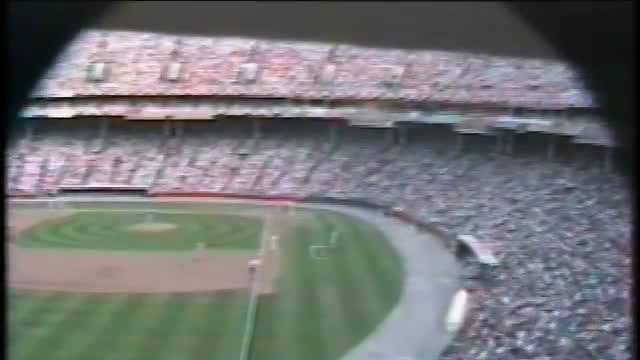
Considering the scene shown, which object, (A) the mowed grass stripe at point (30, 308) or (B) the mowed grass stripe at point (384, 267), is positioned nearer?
(A) the mowed grass stripe at point (30, 308)

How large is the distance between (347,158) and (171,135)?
4022 mm

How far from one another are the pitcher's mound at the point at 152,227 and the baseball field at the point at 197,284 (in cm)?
2

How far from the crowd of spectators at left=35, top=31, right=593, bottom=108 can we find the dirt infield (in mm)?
6942

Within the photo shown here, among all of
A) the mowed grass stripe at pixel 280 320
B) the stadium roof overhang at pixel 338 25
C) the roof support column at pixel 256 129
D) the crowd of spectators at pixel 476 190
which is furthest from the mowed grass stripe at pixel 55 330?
the roof support column at pixel 256 129

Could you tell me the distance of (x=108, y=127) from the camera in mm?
19812

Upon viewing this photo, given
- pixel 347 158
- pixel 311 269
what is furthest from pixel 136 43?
pixel 311 269

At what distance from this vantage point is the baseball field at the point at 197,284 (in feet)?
28.2

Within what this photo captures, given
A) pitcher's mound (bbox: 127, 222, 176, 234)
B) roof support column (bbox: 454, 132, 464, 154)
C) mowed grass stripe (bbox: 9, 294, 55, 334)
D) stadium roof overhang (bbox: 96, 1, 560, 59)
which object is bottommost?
pitcher's mound (bbox: 127, 222, 176, 234)

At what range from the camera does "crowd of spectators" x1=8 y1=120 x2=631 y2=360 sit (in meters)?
→ 8.15

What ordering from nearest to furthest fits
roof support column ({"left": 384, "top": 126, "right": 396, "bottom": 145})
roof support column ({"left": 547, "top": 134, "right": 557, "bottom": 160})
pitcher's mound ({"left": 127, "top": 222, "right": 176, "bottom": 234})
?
pitcher's mound ({"left": 127, "top": 222, "right": 176, "bottom": 234}) < roof support column ({"left": 547, "top": 134, "right": 557, "bottom": 160}) < roof support column ({"left": 384, "top": 126, "right": 396, "bottom": 145})

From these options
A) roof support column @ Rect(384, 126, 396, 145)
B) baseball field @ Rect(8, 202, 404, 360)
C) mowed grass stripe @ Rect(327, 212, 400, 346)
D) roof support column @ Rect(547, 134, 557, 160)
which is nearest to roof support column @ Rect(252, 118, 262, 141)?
roof support column @ Rect(384, 126, 396, 145)

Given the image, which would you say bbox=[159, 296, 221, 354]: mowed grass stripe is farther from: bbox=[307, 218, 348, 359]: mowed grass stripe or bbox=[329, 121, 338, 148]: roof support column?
bbox=[329, 121, 338, 148]: roof support column

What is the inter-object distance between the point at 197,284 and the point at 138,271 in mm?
1070

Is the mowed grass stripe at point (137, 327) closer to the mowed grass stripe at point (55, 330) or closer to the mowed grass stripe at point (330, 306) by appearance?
the mowed grass stripe at point (55, 330)
